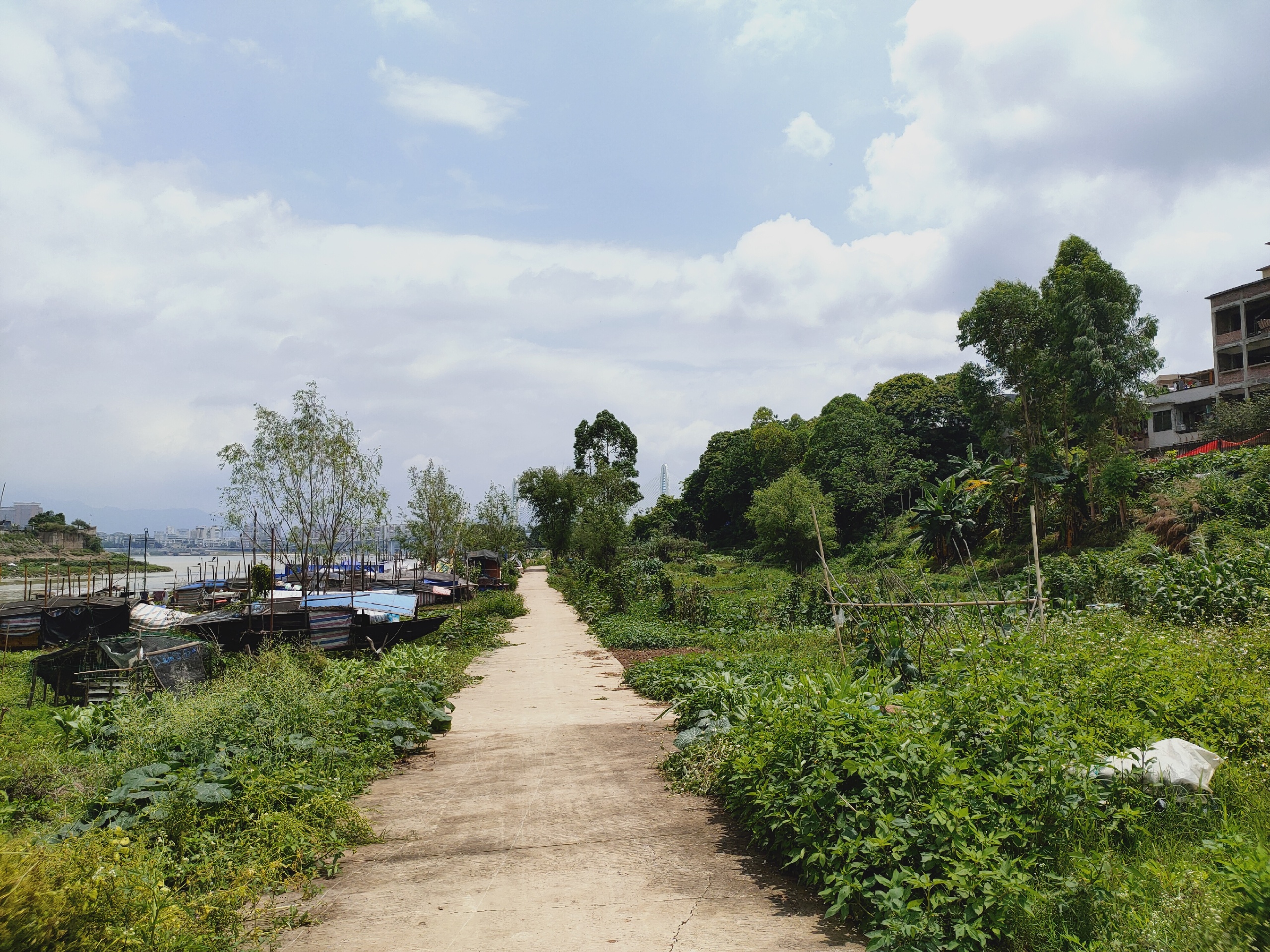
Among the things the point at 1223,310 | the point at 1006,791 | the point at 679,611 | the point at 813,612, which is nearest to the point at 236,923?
the point at 1006,791

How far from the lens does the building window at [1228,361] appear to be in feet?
125

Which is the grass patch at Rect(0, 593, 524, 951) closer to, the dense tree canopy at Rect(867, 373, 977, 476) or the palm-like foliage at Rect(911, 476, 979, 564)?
the palm-like foliage at Rect(911, 476, 979, 564)

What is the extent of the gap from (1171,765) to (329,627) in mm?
14505

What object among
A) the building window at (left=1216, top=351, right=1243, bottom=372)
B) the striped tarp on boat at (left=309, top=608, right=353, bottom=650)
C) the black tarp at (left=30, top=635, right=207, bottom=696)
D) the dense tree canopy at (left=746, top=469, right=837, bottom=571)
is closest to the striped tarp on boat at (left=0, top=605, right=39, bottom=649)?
the black tarp at (left=30, top=635, right=207, bottom=696)

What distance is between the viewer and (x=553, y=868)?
4699mm

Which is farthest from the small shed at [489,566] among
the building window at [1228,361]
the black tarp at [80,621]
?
the building window at [1228,361]

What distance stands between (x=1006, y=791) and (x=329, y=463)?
89.7ft

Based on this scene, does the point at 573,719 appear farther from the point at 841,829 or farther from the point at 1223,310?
the point at 1223,310

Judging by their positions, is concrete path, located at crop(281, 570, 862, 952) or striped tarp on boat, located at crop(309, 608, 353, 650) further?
striped tarp on boat, located at crop(309, 608, 353, 650)

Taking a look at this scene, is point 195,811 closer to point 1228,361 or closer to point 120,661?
point 120,661

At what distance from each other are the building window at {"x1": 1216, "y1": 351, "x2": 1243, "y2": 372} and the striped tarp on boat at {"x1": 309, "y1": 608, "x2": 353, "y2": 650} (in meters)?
43.0

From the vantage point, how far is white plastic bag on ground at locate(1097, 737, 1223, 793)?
14.1 feet

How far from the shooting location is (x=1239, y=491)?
18453 mm

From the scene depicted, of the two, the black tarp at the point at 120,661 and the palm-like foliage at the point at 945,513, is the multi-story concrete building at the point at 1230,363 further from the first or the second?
the black tarp at the point at 120,661
